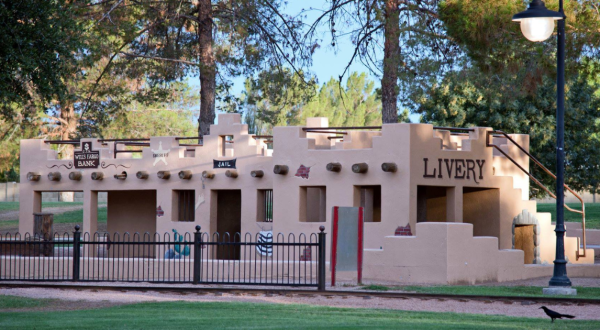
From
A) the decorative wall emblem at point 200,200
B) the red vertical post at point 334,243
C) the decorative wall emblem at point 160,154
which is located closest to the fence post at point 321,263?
the red vertical post at point 334,243

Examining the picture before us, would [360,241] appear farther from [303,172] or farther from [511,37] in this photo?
[511,37]

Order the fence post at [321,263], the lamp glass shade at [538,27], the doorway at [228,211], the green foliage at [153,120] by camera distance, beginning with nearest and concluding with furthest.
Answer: the lamp glass shade at [538,27]
the fence post at [321,263]
the doorway at [228,211]
the green foliage at [153,120]

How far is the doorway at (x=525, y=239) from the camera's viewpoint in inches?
935

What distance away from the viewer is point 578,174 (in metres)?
37.7

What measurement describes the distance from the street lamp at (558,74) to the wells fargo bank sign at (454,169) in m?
6.10

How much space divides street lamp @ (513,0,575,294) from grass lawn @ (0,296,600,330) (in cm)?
414

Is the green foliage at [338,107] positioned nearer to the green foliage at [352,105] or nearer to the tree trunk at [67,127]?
the green foliage at [352,105]

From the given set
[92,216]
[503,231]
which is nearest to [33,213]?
[92,216]

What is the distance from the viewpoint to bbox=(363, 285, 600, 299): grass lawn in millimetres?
16281

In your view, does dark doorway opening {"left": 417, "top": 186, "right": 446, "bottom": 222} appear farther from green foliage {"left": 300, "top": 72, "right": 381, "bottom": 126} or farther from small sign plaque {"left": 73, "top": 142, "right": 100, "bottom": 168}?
green foliage {"left": 300, "top": 72, "right": 381, "bottom": 126}

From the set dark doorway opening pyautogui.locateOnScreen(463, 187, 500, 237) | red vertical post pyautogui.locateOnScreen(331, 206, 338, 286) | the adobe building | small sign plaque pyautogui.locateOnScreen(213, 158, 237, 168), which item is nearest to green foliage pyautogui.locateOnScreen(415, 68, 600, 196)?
the adobe building

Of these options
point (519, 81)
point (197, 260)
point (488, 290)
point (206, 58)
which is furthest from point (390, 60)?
point (197, 260)

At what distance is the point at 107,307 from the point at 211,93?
17.4 m

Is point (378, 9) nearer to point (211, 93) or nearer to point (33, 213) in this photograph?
point (211, 93)
